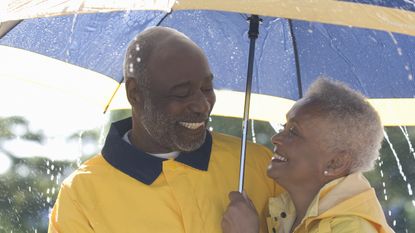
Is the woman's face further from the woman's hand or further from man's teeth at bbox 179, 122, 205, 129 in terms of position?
man's teeth at bbox 179, 122, 205, 129

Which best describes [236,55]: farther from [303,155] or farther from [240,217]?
[240,217]

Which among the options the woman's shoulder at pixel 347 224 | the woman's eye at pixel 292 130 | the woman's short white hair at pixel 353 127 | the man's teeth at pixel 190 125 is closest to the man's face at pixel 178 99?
the man's teeth at pixel 190 125

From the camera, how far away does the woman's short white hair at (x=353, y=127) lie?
13.9 ft

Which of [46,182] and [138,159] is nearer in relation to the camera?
[138,159]

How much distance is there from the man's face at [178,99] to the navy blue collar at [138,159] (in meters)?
0.08

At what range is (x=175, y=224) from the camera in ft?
14.2

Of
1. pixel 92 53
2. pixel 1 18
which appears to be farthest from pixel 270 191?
pixel 1 18

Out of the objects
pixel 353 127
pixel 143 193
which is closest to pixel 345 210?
pixel 353 127

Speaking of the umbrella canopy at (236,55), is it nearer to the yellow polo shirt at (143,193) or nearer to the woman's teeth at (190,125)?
the woman's teeth at (190,125)

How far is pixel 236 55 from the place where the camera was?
5.06m

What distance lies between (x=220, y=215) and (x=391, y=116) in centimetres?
111

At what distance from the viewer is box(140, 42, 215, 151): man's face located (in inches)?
170

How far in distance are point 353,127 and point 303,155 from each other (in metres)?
0.22

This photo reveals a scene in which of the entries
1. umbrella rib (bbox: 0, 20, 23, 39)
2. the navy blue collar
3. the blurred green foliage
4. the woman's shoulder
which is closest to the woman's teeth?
the navy blue collar
